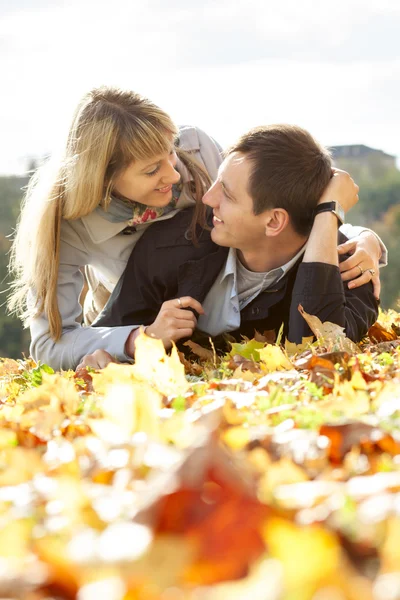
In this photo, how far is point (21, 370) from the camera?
346cm

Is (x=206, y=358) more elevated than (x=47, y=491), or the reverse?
(x=47, y=491)

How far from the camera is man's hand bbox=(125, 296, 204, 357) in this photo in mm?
2988

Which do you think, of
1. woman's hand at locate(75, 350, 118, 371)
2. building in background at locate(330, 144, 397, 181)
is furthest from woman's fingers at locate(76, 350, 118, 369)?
building in background at locate(330, 144, 397, 181)

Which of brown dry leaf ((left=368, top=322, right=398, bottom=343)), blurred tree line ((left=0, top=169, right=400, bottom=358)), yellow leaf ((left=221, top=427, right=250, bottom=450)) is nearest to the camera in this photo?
yellow leaf ((left=221, top=427, right=250, bottom=450))

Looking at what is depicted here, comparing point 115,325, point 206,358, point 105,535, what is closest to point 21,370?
point 115,325

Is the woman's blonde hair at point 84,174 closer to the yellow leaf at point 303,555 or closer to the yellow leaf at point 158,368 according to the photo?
the yellow leaf at point 158,368

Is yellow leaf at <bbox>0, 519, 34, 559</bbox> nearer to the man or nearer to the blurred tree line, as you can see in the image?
the man

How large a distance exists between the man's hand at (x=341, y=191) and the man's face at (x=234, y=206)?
302 millimetres

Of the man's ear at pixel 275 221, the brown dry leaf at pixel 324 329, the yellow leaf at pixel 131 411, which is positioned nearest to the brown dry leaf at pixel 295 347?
the brown dry leaf at pixel 324 329

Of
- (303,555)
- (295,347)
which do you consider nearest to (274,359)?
(295,347)

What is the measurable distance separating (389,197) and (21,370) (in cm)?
4975

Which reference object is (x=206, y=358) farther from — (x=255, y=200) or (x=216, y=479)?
(x=216, y=479)

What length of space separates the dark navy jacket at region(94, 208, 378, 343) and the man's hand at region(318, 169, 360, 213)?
311mm

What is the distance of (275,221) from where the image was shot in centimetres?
303
